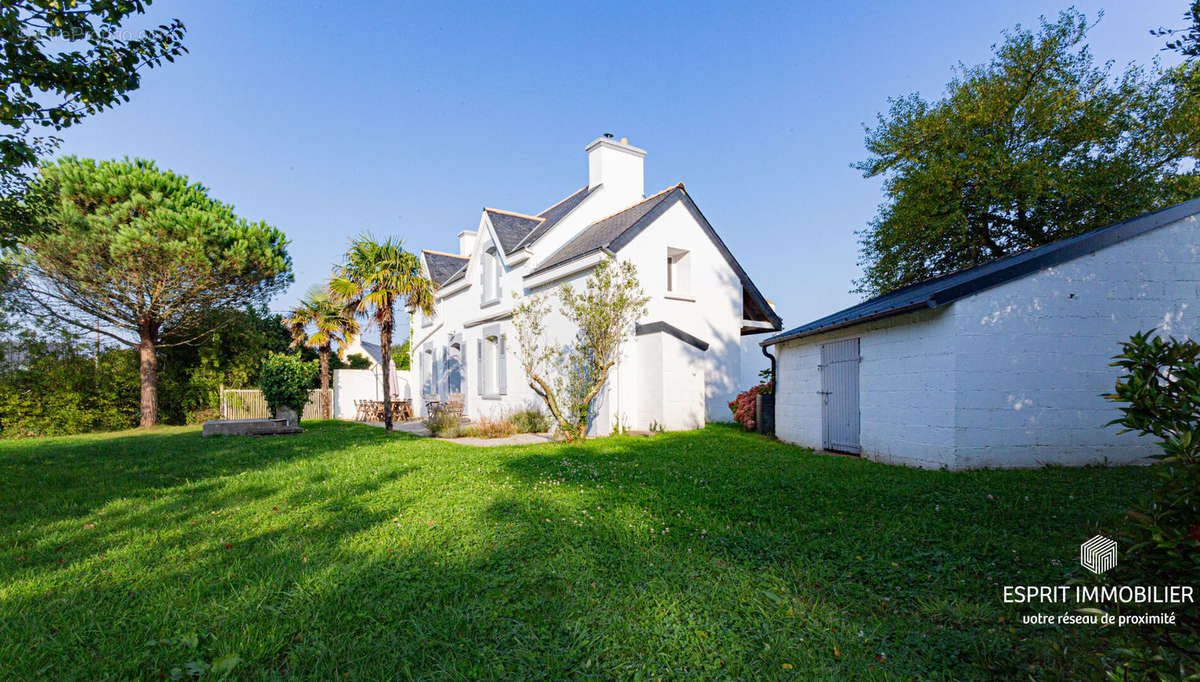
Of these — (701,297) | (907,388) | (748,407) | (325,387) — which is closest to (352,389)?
(325,387)

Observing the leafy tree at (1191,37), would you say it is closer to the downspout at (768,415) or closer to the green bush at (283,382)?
the downspout at (768,415)

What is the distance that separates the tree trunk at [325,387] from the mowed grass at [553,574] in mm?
15980

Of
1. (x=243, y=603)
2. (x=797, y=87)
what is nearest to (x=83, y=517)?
(x=243, y=603)

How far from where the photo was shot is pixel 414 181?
51.5 ft

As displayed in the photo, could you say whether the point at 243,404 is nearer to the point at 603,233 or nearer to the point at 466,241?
the point at 466,241

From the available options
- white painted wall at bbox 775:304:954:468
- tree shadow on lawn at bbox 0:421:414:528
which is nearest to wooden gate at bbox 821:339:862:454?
white painted wall at bbox 775:304:954:468

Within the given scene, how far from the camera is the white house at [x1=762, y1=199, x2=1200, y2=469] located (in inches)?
274

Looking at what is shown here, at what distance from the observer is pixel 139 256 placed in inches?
645

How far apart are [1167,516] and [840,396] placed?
307 inches

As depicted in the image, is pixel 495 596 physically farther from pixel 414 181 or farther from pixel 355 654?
pixel 414 181

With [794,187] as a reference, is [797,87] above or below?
above

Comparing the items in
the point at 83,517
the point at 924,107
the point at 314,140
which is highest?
the point at 924,107

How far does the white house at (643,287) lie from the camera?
12492 millimetres

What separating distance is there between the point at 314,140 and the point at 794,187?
1332cm
